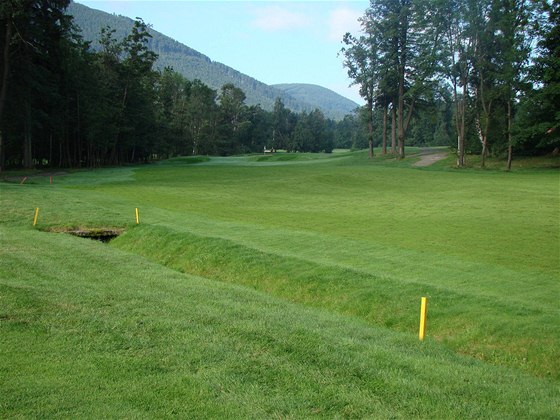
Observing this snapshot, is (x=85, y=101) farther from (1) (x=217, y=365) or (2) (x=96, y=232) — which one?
(1) (x=217, y=365)

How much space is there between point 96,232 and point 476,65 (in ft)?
153

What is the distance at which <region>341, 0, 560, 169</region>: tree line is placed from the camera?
161ft

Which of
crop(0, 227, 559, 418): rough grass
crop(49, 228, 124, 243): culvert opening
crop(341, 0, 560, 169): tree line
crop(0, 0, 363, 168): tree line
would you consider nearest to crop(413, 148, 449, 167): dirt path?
crop(341, 0, 560, 169): tree line

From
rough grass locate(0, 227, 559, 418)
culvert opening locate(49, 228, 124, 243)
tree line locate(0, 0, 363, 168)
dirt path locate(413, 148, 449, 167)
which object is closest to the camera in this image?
rough grass locate(0, 227, 559, 418)

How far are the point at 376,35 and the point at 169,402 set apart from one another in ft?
213

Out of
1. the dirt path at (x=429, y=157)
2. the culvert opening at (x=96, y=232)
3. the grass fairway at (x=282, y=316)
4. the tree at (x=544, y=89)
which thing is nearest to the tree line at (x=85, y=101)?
the culvert opening at (x=96, y=232)

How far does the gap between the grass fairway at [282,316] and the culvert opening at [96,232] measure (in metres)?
0.60

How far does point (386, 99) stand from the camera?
218ft

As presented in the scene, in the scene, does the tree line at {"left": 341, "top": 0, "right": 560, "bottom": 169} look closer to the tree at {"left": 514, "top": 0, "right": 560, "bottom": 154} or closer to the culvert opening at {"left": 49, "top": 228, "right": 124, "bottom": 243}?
the tree at {"left": 514, "top": 0, "right": 560, "bottom": 154}

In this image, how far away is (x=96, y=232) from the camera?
19.5 m

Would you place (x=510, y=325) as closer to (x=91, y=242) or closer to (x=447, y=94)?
(x=91, y=242)

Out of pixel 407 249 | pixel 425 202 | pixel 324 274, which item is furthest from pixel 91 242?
pixel 425 202

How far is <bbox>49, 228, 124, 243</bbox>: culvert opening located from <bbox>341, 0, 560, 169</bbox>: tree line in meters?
43.4

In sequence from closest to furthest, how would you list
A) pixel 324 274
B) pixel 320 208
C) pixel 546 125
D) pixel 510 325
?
pixel 510 325 < pixel 324 274 < pixel 320 208 < pixel 546 125
